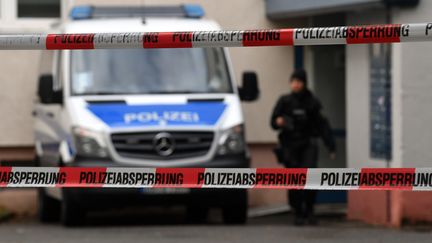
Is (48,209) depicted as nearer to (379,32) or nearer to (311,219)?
(311,219)

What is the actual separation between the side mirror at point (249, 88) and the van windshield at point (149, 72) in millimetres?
202

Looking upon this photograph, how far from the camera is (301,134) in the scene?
1430 cm

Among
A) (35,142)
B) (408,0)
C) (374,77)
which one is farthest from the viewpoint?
(35,142)

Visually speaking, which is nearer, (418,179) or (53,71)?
(418,179)

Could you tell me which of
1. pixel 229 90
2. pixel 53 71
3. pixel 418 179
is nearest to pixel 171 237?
pixel 229 90

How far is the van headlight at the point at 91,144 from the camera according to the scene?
42.9 feet

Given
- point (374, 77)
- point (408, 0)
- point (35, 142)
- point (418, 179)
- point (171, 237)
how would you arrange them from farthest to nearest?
point (35, 142)
point (374, 77)
point (408, 0)
point (171, 237)
point (418, 179)

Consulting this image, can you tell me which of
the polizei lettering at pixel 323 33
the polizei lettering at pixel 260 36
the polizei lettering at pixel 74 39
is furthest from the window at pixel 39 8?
the polizei lettering at pixel 323 33

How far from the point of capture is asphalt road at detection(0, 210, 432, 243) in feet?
39.5

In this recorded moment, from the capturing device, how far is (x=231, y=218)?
13.9 meters

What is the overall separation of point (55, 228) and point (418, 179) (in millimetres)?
6439

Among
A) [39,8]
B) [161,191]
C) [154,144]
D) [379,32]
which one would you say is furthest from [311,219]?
[379,32]

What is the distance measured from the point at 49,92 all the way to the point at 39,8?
3.07m

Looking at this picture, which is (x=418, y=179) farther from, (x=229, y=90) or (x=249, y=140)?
(x=249, y=140)
